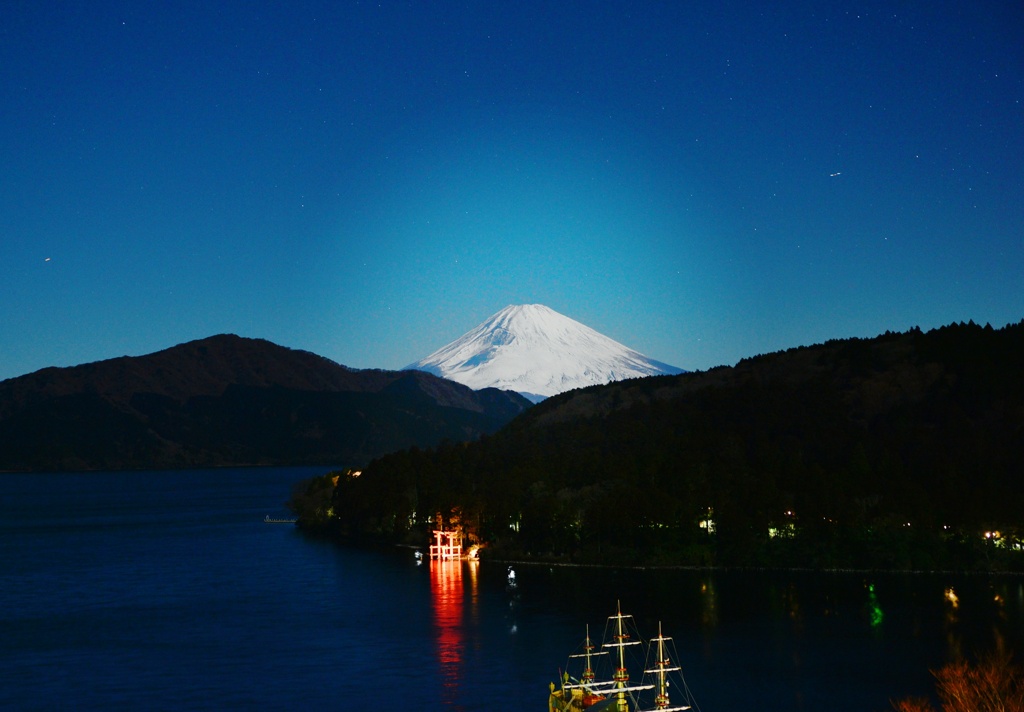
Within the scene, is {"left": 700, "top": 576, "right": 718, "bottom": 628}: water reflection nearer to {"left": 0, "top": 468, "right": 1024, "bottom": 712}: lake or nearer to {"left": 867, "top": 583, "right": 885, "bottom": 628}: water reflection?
{"left": 0, "top": 468, "right": 1024, "bottom": 712}: lake

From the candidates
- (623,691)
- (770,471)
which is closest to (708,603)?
(770,471)

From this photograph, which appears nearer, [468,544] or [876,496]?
[876,496]

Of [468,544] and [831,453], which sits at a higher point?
[831,453]

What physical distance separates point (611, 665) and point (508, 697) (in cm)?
791

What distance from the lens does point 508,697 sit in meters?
49.0

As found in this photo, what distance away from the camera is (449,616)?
7006 cm

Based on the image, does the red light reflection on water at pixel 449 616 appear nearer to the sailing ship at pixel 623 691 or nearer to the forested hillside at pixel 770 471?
the sailing ship at pixel 623 691

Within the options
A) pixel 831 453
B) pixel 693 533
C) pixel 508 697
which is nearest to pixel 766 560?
pixel 693 533

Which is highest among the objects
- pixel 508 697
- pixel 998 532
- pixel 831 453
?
pixel 831 453

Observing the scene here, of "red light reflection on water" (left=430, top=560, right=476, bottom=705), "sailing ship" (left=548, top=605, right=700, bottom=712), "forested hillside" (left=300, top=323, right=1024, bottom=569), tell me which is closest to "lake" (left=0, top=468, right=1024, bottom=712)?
"red light reflection on water" (left=430, top=560, right=476, bottom=705)

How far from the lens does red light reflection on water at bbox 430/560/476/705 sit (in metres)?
52.9

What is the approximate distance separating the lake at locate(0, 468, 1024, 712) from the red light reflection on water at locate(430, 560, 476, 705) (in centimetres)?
18

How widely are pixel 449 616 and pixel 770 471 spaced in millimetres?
36062

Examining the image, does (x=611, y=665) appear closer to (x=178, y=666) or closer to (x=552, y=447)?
(x=178, y=666)
